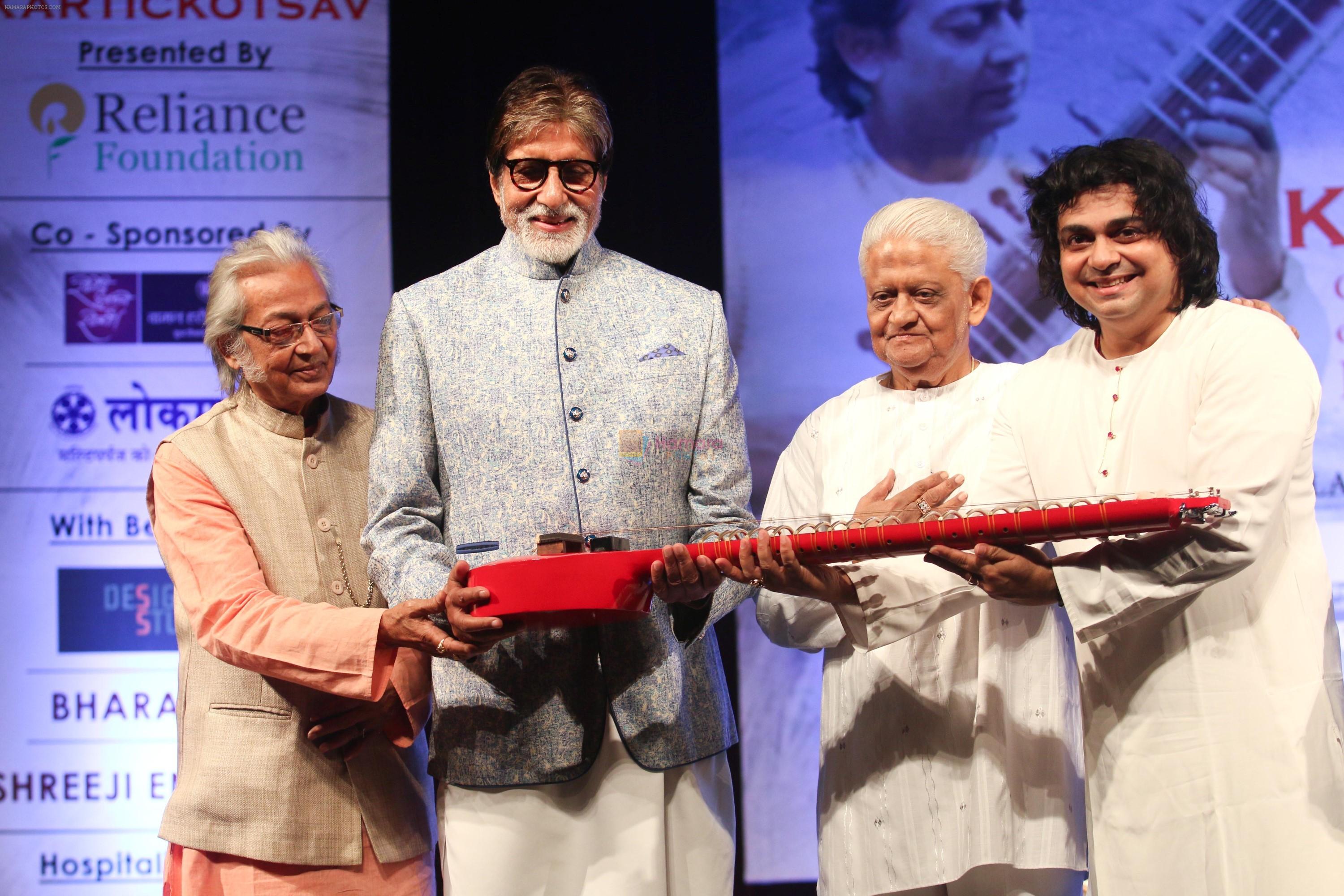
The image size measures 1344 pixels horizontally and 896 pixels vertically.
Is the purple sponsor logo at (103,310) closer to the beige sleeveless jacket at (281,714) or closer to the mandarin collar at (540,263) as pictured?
the beige sleeveless jacket at (281,714)

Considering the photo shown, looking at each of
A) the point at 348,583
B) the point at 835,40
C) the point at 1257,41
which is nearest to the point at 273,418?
the point at 348,583

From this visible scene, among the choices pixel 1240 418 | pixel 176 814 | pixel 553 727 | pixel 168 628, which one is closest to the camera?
A: pixel 1240 418

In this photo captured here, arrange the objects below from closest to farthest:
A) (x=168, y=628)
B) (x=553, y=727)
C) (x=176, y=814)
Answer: (x=553, y=727) → (x=176, y=814) → (x=168, y=628)

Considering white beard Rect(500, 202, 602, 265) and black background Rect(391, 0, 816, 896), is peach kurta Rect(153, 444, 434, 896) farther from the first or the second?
black background Rect(391, 0, 816, 896)

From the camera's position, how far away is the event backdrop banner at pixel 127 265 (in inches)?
152

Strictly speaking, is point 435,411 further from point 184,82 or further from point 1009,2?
point 1009,2

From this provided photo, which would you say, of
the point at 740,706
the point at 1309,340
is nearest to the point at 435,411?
the point at 740,706

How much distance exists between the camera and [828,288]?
13.3 ft

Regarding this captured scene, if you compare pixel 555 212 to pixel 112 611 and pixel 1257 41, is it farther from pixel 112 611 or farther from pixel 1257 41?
pixel 1257 41

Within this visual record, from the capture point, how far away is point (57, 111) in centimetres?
400

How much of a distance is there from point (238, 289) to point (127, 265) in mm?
1597

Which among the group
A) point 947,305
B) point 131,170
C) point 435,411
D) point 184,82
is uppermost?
point 184,82

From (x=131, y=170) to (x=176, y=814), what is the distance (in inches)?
96.5

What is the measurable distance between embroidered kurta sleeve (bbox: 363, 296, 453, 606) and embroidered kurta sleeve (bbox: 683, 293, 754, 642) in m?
0.48
